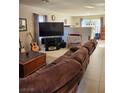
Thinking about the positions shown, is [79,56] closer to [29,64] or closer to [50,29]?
[29,64]

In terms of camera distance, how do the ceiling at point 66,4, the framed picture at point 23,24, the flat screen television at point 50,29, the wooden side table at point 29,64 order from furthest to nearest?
the flat screen television at point 50,29, the framed picture at point 23,24, the ceiling at point 66,4, the wooden side table at point 29,64

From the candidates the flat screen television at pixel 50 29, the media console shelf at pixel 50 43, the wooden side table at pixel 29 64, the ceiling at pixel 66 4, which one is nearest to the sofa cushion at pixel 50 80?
the wooden side table at pixel 29 64

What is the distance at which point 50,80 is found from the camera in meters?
1.29

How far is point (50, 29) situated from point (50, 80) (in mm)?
6463

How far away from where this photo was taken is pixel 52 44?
24.5 feet

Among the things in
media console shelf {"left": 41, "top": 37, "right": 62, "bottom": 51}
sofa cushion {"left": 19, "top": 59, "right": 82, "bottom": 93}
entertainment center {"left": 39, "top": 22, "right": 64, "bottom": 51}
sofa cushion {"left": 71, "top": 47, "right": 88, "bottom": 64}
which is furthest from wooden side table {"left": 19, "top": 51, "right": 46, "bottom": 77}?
entertainment center {"left": 39, "top": 22, "right": 64, "bottom": 51}

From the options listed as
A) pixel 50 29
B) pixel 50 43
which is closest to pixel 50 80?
pixel 50 43

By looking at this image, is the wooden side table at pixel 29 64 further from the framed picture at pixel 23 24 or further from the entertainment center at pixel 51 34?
the entertainment center at pixel 51 34

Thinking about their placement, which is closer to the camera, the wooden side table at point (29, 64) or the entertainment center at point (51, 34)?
the wooden side table at point (29, 64)

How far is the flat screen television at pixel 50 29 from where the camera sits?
7314 millimetres

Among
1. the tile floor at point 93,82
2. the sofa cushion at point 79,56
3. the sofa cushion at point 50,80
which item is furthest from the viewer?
the tile floor at point 93,82

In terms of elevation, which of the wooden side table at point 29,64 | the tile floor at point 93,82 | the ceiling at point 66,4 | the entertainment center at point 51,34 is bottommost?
the tile floor at point 93,82
